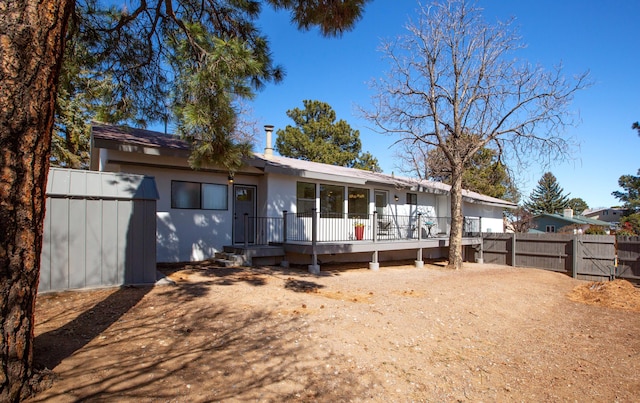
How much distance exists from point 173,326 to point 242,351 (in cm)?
116

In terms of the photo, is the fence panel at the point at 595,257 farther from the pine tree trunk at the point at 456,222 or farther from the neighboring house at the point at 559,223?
the neighboring house at the point at 559,223

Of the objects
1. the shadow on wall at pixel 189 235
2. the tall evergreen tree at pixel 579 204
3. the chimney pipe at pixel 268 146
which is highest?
the chimney pipe at pixel 268 146

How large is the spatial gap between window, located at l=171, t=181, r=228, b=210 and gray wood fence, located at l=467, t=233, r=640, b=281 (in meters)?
11.9

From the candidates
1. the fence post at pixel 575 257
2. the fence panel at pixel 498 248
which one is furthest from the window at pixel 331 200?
the fence post at pixel 575 257

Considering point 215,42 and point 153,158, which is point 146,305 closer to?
point 215,42

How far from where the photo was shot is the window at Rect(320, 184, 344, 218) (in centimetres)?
1388

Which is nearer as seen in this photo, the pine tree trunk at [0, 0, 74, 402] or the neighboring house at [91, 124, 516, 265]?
the pine tree trunk at [0, 0, 74, 402]

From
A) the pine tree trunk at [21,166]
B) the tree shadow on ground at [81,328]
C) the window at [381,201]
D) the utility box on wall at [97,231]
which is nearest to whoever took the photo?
the pine tree trunk at [21,166]

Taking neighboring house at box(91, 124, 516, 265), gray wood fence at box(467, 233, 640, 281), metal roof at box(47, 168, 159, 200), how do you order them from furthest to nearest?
gray wood fence at box(467, 233, 640, 281)
neighboring house at box(91, 124, 516, 265)
metal roof at box(47, 168, 159, 200)

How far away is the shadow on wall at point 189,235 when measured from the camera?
10586 mm

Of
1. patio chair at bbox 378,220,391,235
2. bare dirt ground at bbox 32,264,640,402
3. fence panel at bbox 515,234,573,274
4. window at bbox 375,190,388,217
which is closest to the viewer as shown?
bare dirt ground at bbox 32,264,640,402

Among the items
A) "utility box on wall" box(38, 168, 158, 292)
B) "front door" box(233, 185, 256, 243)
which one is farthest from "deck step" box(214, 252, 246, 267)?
"utility box on wall" box(38, 168, 158, 292)

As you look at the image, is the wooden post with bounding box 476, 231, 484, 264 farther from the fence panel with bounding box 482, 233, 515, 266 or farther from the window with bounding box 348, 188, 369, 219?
the window with bounding box 348, 188, 369, 219

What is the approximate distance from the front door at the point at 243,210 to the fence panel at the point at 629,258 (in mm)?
12337
